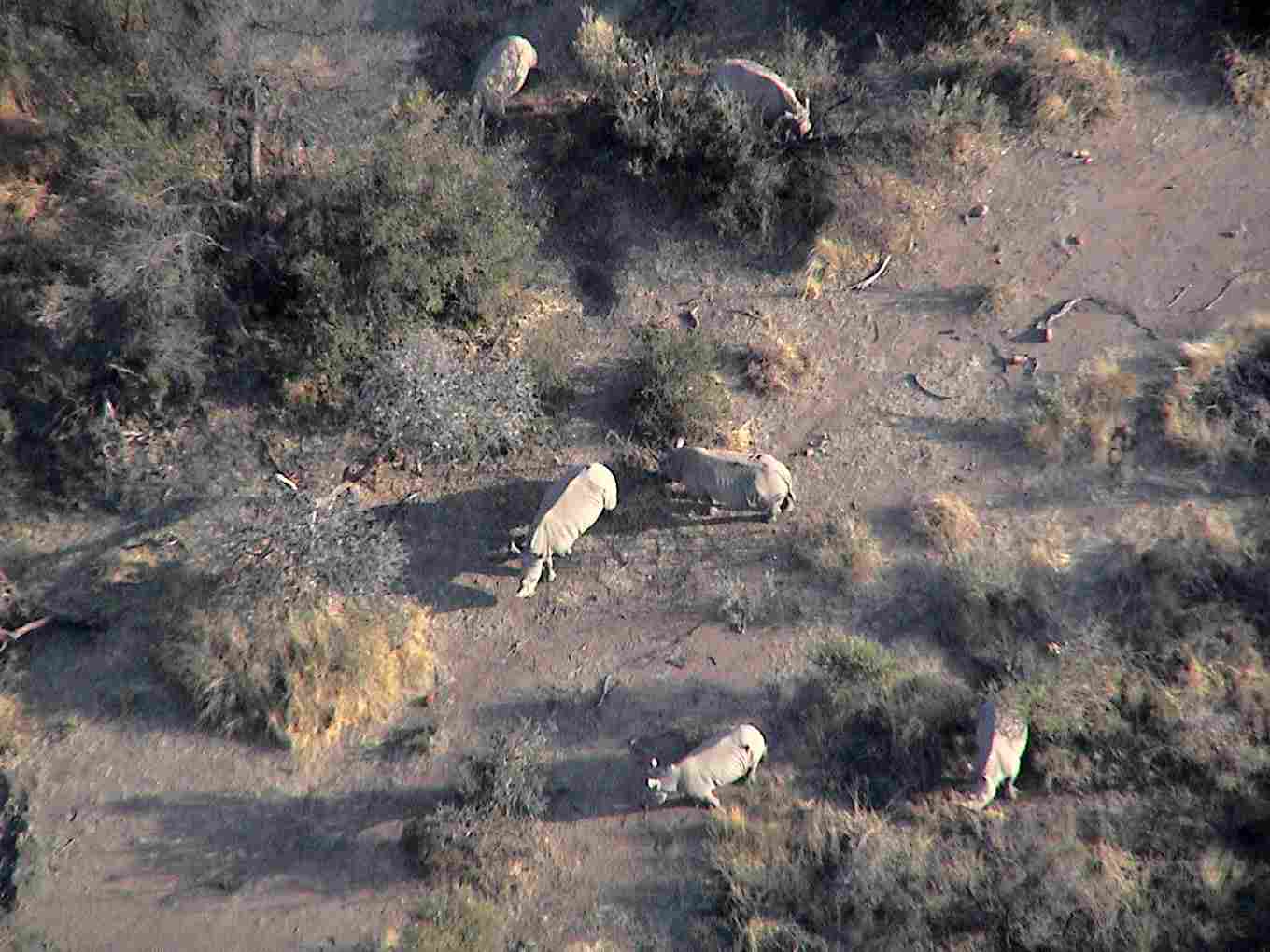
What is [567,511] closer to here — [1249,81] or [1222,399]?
[1222,399]

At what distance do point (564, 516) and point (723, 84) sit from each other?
7.82m

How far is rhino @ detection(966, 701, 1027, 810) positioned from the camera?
1277 cm

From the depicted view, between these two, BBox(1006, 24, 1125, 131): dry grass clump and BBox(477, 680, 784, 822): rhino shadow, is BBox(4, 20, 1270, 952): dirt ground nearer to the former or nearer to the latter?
BBox(477, 680, 784, 822): rhino shadow

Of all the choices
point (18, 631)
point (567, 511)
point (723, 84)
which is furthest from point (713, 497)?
point (18, 631)

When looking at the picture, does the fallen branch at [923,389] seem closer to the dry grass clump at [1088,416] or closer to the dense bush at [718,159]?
the dry grass clump at [1088,416]

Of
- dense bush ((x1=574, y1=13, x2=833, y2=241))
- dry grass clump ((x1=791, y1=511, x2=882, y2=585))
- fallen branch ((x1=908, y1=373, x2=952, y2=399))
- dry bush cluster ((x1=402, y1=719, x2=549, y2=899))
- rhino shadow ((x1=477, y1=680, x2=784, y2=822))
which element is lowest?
dry bush cluster ((x1=402, y1=719, x2=549, y2=899))

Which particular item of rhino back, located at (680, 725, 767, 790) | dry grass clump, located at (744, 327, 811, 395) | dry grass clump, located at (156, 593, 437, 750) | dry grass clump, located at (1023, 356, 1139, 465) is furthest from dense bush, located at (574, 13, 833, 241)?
dry grass clump, located at (156, 593, 437, 750)

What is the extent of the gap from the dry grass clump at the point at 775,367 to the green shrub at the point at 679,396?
0.60 metres

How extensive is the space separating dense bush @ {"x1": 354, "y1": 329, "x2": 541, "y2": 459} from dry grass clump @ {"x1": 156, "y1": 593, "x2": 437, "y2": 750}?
8.99 feet

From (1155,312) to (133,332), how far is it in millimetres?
15546

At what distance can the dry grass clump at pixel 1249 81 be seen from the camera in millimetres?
17141

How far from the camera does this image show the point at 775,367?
15641 mm

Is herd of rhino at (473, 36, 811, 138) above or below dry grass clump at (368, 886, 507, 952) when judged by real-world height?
above

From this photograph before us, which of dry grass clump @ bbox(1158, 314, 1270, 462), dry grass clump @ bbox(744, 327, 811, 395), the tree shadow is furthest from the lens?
dry grass clump @ bbox(744, 327, 811, 395)
